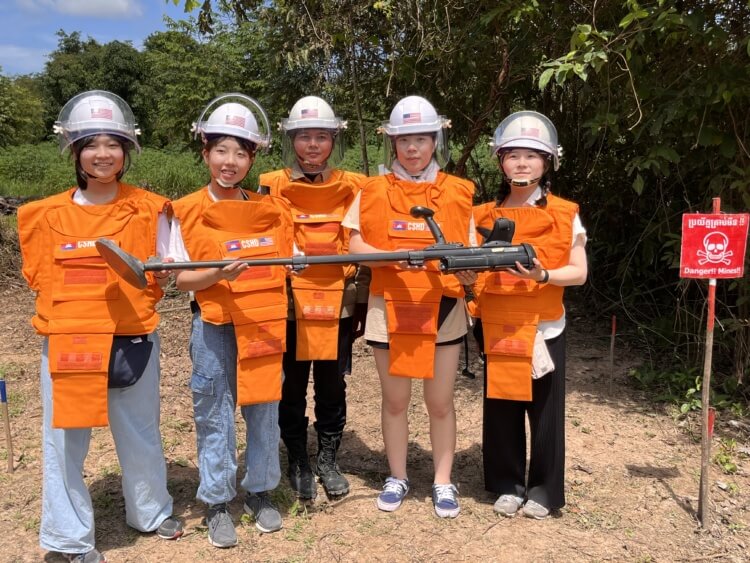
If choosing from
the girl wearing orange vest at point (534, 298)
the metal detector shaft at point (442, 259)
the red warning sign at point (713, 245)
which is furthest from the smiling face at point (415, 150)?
the red warning sign at point (713, 245)

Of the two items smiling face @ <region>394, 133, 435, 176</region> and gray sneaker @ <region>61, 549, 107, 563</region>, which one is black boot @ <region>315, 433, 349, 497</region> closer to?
gray sneaker @ <region>61, 549, 107, 563</region>

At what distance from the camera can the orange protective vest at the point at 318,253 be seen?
3.27 metres

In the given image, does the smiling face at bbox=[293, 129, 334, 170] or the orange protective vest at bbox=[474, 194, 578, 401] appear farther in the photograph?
the smiling face at bbox=[293, 129, 334, 170]

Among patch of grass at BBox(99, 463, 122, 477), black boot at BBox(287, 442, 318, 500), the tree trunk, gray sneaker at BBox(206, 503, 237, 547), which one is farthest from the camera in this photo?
the tree trunk

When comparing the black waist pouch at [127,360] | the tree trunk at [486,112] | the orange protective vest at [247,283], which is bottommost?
the black waist pouch at [127,360]

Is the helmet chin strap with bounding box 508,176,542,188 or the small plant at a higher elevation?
the helmet chin strap with bounding box 508,176,542,188

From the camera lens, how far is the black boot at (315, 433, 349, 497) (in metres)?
3.64

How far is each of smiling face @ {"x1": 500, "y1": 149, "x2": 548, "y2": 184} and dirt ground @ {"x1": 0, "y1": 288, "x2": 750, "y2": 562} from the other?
1767mm

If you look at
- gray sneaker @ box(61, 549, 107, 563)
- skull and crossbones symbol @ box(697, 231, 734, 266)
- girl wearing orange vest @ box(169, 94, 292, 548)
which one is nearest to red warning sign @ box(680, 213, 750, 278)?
skull and crossbones symbol @ box(697, 231, 734, 266)

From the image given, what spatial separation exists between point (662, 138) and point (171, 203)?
3.33 metres

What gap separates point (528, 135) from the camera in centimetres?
306

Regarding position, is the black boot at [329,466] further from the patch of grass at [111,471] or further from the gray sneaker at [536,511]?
the patch of grass at [111,471]

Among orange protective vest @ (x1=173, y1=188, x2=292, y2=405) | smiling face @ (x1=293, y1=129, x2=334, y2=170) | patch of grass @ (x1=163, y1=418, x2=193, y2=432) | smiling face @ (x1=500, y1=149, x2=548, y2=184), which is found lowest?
patch of grass @ (x1=163, y1=418, x2=193, y2=432)

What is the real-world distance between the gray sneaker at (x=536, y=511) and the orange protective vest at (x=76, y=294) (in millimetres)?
2133
